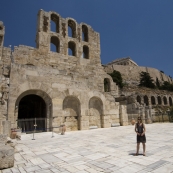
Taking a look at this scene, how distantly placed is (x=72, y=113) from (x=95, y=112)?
257 cm

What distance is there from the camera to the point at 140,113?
1759 cm

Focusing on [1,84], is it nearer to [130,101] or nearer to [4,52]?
[4,52]

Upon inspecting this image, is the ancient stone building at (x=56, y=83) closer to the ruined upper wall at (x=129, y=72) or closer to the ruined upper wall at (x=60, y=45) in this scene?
the ruined upper wall at (x=60, y=45)

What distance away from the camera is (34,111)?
1591cm

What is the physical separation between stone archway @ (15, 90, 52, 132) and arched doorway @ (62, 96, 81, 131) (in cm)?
146

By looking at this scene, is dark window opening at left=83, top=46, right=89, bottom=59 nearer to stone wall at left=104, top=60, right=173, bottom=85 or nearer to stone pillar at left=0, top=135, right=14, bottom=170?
stone pillar at left=0, top=135, right=14, bottom=170

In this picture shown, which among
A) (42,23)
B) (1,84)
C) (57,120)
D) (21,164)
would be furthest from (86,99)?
(42,23)

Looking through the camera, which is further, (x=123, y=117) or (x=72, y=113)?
(x=123, y=117)

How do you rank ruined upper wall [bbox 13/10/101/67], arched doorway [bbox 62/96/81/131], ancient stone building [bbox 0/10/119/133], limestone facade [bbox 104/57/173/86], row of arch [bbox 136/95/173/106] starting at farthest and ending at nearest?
limestone facade [bbox 104/57/173/86]
row of arch [bbox 136/95/173/106]
ruined upper wall [bbox 13/10/101/67]
arched doorway [bbox 62/96/81/131]
ancient stone building [bbox 0/10/119/133]

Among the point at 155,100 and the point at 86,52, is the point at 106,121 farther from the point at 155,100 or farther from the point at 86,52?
the point at 155,100

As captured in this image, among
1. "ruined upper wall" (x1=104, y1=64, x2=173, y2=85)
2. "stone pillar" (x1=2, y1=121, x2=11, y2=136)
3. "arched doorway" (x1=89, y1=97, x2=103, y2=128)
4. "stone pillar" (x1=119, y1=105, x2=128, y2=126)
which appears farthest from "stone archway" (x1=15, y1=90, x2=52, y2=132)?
"ruined upper wall" (x1=104, y1=64, x2=173, y2=85)

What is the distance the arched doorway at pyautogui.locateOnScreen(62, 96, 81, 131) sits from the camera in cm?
1302

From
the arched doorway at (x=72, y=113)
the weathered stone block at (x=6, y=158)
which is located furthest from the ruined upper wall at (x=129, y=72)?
the weathered stone block at (x=6, y=158)

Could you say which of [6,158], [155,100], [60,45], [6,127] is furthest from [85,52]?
[155,100]
